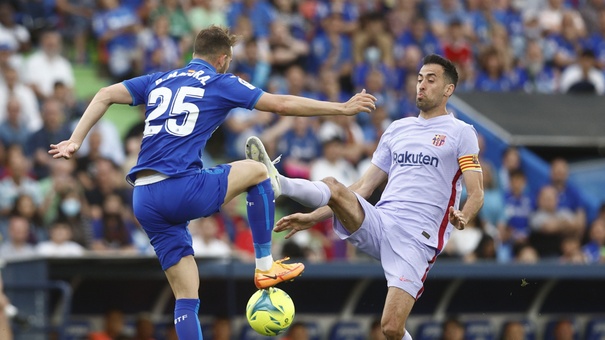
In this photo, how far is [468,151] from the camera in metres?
10.6

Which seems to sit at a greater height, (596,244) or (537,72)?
(537,72)

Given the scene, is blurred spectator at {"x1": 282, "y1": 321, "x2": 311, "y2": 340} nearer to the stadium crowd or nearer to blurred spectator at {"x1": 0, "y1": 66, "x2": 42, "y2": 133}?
the stadium crowd

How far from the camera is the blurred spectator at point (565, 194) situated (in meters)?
18.8

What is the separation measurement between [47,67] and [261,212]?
25.9ft

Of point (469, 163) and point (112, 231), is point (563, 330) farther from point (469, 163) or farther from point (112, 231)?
point (469, 163)

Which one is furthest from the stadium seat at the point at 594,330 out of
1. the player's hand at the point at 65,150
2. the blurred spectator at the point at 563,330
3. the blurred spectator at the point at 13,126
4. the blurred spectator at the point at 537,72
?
Result: the player's hand at the point at 65,150

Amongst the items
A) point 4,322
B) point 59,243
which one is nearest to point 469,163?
point 4,322

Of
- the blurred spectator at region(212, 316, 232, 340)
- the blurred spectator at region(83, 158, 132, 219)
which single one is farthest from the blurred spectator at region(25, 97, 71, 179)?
the blurred spectator at region(212, 316, 232, 340)

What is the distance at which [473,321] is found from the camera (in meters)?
17.8

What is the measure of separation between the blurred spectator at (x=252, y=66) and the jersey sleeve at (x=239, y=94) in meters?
8.30

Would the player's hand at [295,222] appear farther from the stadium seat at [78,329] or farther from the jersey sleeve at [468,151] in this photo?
the stadium seat at [78,329]

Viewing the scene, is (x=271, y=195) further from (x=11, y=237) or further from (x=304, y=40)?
(x=304, y=40)

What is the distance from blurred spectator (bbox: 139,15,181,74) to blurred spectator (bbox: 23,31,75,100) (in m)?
1.15

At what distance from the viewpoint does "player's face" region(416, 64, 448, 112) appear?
10.7 meters
